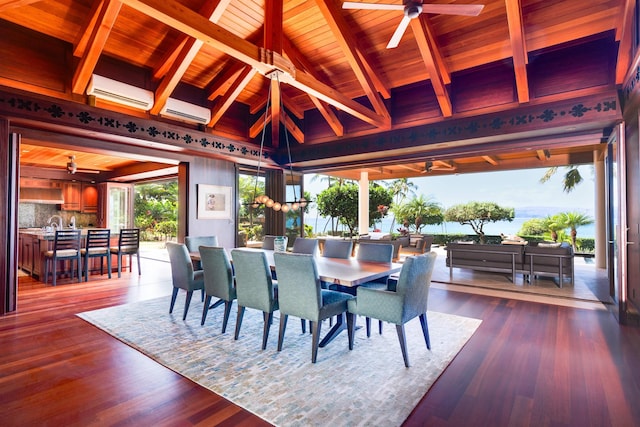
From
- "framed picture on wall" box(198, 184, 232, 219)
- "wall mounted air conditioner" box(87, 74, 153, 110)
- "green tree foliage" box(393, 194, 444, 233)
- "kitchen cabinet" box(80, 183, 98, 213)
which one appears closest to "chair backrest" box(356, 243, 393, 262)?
"framed picture on wall" box(198, 184, 232, 219)

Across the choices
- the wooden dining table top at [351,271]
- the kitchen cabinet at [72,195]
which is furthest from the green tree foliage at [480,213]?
the kitchen cabinet at [72,195]

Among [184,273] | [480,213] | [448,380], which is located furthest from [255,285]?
[480,213]

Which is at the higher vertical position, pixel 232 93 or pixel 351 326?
pixel 232 93

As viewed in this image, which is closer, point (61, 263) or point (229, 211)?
point (61, 263)

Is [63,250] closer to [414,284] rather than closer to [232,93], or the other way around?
[232,93]

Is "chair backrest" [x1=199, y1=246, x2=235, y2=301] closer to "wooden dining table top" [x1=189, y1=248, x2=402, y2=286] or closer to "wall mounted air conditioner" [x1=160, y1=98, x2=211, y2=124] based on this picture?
"wooden dining table top" [x1=189, y1=248, x2=402, y2=286]

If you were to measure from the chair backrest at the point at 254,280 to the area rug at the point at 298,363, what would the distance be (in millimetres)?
399

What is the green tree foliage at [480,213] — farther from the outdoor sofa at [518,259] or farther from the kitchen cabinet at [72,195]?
the kitchen cabinet at [72,195]

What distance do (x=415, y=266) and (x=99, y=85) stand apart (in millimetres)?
4715

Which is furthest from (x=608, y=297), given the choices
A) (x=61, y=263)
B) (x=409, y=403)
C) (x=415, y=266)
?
(x=61, y=263)

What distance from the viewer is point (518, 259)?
549cm

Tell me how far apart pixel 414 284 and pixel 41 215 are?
10.9 m

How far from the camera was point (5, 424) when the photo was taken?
188 cm

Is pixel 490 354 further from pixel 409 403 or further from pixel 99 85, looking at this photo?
pixel 99 85
